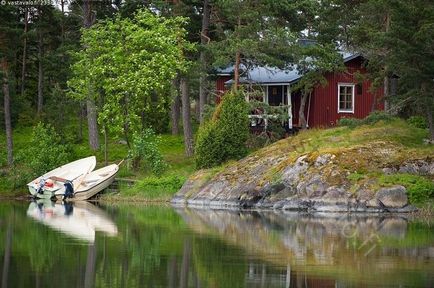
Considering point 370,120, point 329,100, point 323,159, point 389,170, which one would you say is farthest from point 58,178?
point 329,100

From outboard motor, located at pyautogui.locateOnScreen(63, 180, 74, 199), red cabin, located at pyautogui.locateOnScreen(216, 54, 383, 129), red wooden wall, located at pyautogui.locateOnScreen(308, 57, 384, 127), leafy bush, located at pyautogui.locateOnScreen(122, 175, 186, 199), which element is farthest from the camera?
red wooden wall, located at pyautogui.locateOnScreen(308, 57, 384, 127)

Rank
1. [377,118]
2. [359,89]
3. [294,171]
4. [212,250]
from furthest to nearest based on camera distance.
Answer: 1. [359,89]
2. [377,118]
3. [294,171]
4. [212,250]

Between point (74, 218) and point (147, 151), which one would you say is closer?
point (74, 218)

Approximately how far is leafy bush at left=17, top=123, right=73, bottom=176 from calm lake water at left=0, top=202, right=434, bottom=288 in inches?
384

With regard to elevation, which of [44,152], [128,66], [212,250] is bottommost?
[212,250]

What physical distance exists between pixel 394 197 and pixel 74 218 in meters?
10.9

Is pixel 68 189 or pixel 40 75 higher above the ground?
pixel 40 75

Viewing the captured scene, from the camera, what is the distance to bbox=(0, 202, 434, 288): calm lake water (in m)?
18.3

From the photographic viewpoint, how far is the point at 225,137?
132 feet

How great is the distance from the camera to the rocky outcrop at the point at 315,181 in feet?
110

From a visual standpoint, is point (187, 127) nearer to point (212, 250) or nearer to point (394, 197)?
point (394, 197)

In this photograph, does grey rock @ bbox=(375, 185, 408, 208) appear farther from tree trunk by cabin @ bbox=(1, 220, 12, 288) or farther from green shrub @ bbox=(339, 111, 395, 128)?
tree trunk by cabin @ bbox=(1, 220, 12, 288)

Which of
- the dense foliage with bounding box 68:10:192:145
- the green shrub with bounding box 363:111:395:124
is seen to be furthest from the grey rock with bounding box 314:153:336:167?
the dense foliage with bounding box 68:10:192:145

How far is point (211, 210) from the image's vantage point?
3591cm
